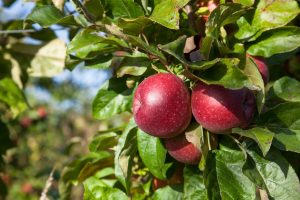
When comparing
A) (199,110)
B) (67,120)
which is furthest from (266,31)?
(67,120)

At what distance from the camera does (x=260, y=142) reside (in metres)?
0.92

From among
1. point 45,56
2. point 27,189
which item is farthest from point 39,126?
point 45,56

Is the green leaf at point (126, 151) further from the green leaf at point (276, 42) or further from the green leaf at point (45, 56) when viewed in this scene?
the green leaf at point (45, 56)

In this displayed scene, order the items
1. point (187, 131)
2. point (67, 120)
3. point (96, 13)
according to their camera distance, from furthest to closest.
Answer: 1. point (67, 120)
2. point (96, 13)
3. point (187, 131)

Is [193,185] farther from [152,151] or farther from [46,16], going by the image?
[46,16]

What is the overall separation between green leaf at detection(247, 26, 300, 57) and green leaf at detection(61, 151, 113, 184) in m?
0.55

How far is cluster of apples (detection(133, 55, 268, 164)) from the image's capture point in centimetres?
98

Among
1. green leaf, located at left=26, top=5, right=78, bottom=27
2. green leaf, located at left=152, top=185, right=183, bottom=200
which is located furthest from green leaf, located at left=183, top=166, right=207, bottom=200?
green leaf, located at left=26, top=5, right=78, bottom=27

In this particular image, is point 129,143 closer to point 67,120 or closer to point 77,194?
point 77,194

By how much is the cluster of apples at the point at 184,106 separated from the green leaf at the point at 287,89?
0.54ft

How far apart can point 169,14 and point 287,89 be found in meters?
0.35

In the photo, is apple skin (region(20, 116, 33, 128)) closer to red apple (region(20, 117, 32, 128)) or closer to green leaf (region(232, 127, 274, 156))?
red apple (region(20, 117, 32, 128))

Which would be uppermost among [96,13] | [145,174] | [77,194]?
[96,13]

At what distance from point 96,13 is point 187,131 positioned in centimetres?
35
